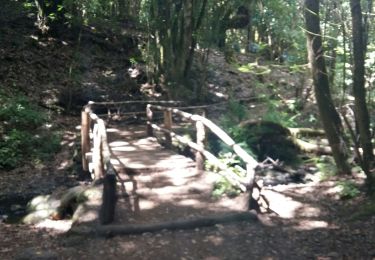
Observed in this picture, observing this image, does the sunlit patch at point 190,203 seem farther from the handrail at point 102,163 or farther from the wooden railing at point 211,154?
the handrail at point 102,163

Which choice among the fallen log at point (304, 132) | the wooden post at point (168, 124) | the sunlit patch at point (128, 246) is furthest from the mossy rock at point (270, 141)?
the sunlit patch at point (128, 246)

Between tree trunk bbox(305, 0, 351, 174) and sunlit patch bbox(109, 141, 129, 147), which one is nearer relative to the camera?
tree trunk bbox(305, 0, 351, 174)

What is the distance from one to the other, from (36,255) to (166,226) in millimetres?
1872

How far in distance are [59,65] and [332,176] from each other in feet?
43.7

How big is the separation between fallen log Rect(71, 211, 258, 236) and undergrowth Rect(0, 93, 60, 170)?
6901mm

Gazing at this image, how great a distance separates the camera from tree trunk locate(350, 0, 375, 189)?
747 cm

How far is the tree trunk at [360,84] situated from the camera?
24.5 ft

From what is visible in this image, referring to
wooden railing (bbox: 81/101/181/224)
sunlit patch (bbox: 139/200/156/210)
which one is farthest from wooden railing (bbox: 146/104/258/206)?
wooden railing (bbox: 81/101/181/224)

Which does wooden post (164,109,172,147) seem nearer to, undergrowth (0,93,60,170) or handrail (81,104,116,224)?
handrail (81,104,116,224)

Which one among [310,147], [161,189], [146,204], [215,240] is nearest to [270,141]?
[310,147]

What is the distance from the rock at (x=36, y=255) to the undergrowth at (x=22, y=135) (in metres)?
6.73

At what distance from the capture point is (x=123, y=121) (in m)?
17.3

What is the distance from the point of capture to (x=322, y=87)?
924 centimetres

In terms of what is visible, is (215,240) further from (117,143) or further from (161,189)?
(117,143)
